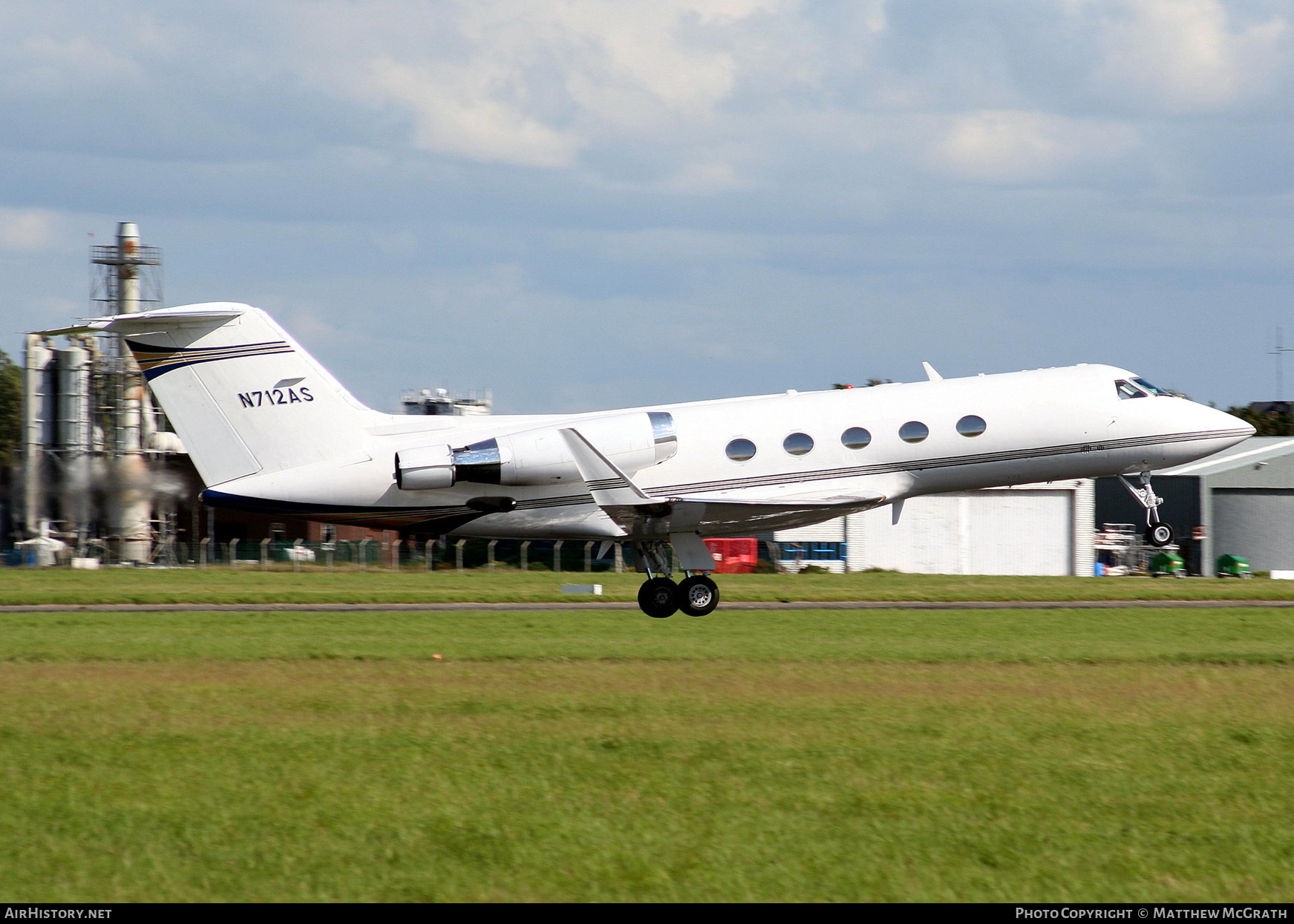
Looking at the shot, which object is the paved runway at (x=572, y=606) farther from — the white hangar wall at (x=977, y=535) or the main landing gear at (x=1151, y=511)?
the white hangar wall at (x=977, y=535)

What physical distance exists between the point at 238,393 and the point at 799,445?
28.3ft

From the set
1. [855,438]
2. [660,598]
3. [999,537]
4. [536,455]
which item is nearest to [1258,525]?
[999,537]

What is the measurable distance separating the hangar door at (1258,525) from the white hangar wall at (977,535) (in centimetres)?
754

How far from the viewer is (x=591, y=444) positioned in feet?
67.8

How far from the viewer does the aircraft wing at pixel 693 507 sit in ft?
67.3

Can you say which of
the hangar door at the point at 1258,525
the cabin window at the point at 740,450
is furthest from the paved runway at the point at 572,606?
the hangar door at the point at 1258,525

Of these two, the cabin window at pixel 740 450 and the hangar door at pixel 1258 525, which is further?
the hangar door at pixel 1258 525

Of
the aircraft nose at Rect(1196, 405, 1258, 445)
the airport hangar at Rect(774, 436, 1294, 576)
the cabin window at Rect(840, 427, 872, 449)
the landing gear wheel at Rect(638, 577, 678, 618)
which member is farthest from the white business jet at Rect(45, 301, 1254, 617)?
the airport hangar at Rect(774, 436, 1294, 576)

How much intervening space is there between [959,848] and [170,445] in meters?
56.1

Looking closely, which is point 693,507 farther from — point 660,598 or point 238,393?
point 238,393

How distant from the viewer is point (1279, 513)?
55250 millimetres

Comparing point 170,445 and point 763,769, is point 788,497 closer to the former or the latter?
point 763,769

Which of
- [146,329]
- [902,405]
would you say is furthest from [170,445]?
[902,405]

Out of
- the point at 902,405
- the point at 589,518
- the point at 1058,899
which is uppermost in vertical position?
the point at 902,405
